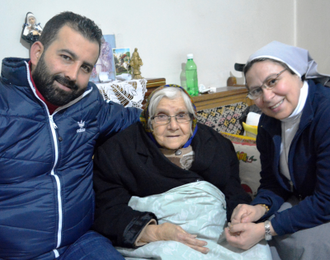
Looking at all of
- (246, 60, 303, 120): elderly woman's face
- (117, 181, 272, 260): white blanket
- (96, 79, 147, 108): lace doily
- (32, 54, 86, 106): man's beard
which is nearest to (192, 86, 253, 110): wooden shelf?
(96, 79, 147, 108): lace doily

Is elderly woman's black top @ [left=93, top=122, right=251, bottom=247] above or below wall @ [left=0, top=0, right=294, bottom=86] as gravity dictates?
below

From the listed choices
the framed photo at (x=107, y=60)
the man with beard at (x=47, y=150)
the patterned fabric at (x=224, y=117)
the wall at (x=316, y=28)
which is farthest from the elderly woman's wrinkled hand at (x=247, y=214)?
the wall at (x=316, y=28)

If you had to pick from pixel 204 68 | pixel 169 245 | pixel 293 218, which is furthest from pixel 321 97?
pixel 204 68

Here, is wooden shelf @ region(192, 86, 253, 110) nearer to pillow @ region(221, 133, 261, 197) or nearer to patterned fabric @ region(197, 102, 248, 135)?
patterned fabric @ region(197, 102, 248, 135)

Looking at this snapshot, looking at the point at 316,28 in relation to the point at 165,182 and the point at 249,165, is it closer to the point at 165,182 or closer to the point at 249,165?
the point at 249,165

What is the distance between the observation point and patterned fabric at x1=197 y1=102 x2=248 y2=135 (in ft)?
8.56

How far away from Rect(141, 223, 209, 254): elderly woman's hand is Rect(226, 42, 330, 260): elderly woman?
14 centimetres

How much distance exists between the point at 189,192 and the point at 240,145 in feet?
2.10

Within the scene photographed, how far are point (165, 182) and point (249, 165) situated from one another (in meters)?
0.66

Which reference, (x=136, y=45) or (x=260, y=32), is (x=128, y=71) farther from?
(x=260, y=32)

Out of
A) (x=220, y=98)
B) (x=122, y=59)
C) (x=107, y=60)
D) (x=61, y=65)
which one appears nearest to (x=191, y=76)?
(x=220, y=98)

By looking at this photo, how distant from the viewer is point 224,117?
272cm

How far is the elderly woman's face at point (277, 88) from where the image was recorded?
3.83ft

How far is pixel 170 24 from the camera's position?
9.34 feet
